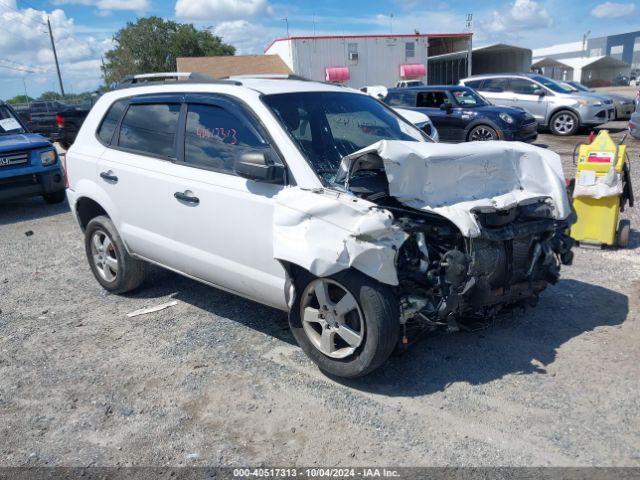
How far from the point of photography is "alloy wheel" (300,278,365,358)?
3424mm

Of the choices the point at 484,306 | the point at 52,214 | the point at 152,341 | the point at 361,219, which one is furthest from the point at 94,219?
the point at 52,214

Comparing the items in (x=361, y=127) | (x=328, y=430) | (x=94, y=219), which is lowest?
(x=328, y=430)

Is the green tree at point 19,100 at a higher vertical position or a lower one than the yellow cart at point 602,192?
higher

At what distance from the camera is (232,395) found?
3580mm

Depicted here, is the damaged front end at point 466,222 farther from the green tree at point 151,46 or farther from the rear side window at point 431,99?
the green tree at point 151,46

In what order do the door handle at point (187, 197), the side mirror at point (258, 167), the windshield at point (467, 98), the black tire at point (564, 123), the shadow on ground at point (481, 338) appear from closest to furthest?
the side mirror at point (258, 167), the shadow on ground at point (481, 338), the door handle at point (187, 197), the windshield at point (467, 98), the black tire at point (564, 123)

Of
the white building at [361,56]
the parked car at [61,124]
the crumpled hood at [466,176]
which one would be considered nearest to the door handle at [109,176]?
the crumpled hood at [466,176]

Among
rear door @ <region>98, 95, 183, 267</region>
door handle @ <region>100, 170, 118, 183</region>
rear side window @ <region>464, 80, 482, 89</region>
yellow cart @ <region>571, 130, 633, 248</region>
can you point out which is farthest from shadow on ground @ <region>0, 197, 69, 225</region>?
rear side window @ <region>464, 80, 482, 89</region>

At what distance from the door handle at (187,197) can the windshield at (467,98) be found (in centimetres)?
1091

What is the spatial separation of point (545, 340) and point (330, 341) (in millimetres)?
1685

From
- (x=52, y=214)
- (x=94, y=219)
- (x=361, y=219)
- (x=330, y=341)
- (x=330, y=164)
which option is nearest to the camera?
(x=361, y=219)

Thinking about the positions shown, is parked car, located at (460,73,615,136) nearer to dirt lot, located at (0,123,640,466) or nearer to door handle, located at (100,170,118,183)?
dirt lot, located at (0,123,640,466)

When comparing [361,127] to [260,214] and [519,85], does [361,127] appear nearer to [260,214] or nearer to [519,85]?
[260,214]

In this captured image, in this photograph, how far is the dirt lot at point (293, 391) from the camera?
303 cm
